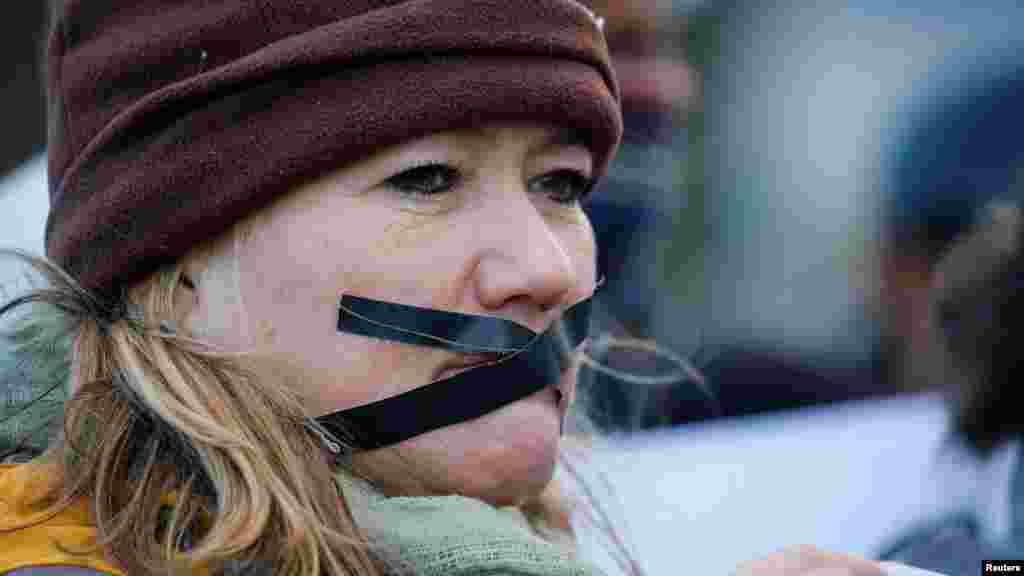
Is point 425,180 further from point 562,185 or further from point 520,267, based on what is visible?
point 562,185

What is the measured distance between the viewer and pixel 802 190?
387cm

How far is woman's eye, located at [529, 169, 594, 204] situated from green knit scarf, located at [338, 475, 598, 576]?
1.74ft

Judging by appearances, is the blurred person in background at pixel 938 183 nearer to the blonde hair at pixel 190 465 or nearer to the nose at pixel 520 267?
the nose at pixel 520 267

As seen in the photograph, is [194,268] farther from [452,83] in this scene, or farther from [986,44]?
[986,44]

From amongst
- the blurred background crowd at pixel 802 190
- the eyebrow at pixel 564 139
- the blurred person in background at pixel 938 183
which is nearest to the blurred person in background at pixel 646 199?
the blurred background crowd at pixel 802 190

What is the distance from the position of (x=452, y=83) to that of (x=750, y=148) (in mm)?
2365

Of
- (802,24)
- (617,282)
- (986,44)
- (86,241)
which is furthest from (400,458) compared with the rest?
(986,44)

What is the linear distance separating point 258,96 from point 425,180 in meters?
0.26

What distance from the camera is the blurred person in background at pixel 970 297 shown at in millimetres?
2600

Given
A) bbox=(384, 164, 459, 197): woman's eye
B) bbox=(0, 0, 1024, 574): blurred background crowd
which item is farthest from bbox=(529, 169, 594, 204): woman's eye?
bbox=(0, 0, 1024, 574): blurred background crowd

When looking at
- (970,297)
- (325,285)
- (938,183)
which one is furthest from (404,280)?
(938,183)

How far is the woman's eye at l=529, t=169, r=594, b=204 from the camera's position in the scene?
5.92 ft

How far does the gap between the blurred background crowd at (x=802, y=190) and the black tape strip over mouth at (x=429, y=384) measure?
1317 millimetres

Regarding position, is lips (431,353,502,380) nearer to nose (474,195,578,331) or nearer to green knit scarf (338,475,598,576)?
nose (474,195,578,331)
